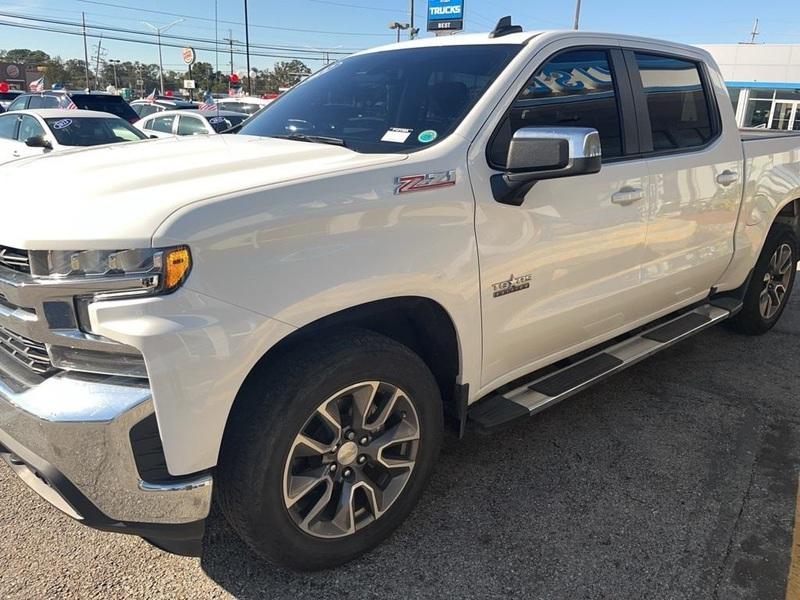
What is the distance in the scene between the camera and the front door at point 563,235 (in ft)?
8.91

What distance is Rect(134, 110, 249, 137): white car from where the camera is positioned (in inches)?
543

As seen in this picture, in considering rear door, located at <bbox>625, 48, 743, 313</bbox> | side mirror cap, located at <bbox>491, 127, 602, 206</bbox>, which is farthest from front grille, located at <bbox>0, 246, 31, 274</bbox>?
rear door, located at <bbox>625, 48, 743, 313</bbox>

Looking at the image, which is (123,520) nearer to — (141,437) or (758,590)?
(141,437)

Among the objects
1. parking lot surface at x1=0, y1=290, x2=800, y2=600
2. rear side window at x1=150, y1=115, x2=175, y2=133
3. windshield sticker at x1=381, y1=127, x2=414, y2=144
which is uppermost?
rear side window at x1=150, y1=115, x2=175, y2=133

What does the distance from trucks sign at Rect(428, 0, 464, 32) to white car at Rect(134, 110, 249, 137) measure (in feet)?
34.6

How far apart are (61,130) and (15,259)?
978 centimetres

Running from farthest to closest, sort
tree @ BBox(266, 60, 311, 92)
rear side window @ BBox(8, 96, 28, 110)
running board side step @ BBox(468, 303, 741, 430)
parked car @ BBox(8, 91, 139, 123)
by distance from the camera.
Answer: tree @ BBox(266, 60, 311, 92), rear side window @ BBox(8, 96, 28, 110), parked car @ BBox(8, 91, 139, 123), running board side step @ BBox(468, 303, 741, 430)

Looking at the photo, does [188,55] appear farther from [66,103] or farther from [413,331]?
[413,331]

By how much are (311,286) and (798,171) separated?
4314 mm

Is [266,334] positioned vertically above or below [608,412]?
above

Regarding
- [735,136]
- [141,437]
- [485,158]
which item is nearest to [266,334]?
[141,437]

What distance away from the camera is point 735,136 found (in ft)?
13.7

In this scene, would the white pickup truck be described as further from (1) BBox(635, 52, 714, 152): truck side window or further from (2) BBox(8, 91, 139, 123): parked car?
(2) BBox(8, 91, 139, 123): parked car

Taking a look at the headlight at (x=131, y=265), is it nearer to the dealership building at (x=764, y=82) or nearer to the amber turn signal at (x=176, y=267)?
the amber turn signal at (x=176, y=267)
